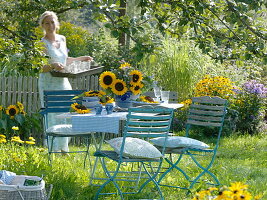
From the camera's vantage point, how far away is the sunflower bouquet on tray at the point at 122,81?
5469mm

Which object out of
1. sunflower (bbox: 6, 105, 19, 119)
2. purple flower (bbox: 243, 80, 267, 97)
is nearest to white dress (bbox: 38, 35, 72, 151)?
sunflower (bbox: 6, 105, 19, 119)

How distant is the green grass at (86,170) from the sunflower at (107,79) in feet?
3.17

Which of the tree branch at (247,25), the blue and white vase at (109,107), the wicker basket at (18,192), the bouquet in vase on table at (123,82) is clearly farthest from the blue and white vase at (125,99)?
the wicker basket at (18,192)

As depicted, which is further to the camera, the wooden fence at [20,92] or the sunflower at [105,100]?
the wooden fence at [20,92]

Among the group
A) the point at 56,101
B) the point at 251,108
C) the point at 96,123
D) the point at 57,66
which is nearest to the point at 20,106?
the point at 57,66

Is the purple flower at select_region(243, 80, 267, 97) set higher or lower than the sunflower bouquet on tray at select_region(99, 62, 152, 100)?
lower

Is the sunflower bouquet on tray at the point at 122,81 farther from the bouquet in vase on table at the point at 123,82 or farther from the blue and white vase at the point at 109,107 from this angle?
the blue and white vase at the point at 109,107

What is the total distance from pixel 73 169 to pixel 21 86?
3181 millimetres

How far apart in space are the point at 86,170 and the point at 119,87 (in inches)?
46.9

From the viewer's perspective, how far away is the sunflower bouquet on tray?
5.47m

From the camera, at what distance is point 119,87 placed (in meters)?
5.49

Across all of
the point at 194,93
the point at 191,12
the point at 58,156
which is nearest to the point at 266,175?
the point at 191,12

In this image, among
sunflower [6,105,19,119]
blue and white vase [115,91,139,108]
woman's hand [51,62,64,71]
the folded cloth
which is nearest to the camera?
the folded cloth

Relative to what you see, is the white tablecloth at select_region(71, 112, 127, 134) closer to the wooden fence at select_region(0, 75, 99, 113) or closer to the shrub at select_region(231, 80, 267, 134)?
the wooden fence at select_region(0, 75, 99, 113)
